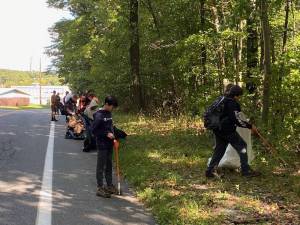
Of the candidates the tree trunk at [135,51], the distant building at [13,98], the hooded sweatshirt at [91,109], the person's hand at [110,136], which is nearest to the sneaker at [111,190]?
the person's hand at [110,136]

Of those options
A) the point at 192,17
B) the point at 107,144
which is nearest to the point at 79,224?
the point at 107,144

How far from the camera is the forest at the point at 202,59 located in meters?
10.6

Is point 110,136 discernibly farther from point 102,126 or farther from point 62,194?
point 62,194

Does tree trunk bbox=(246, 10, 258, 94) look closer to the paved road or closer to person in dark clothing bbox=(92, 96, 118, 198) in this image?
the paved road

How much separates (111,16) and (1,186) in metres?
17.0

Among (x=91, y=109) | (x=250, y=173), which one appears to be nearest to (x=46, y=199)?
(x=250, y=173)

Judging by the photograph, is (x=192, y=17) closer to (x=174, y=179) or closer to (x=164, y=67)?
(x=164, y=67)

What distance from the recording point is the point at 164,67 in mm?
20859

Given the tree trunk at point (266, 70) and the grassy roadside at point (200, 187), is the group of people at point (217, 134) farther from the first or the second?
the tree trunk at point (266, 70)

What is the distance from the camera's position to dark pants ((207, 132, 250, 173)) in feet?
29.4

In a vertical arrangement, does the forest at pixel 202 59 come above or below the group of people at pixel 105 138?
above

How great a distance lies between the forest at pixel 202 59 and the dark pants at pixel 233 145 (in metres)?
1.06

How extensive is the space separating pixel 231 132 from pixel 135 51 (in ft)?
44.2

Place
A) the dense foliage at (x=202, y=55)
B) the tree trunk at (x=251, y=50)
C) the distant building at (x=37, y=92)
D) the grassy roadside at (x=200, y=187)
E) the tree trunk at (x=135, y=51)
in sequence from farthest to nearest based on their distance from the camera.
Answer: the distant building at (x=37, y=92) < the tree trunk at (x=135, y=51) < the tree trunk at (x=251, y=50) < the dense foliage at (x=202, y=55) < the grassy roadside at (x=200, y=187)
